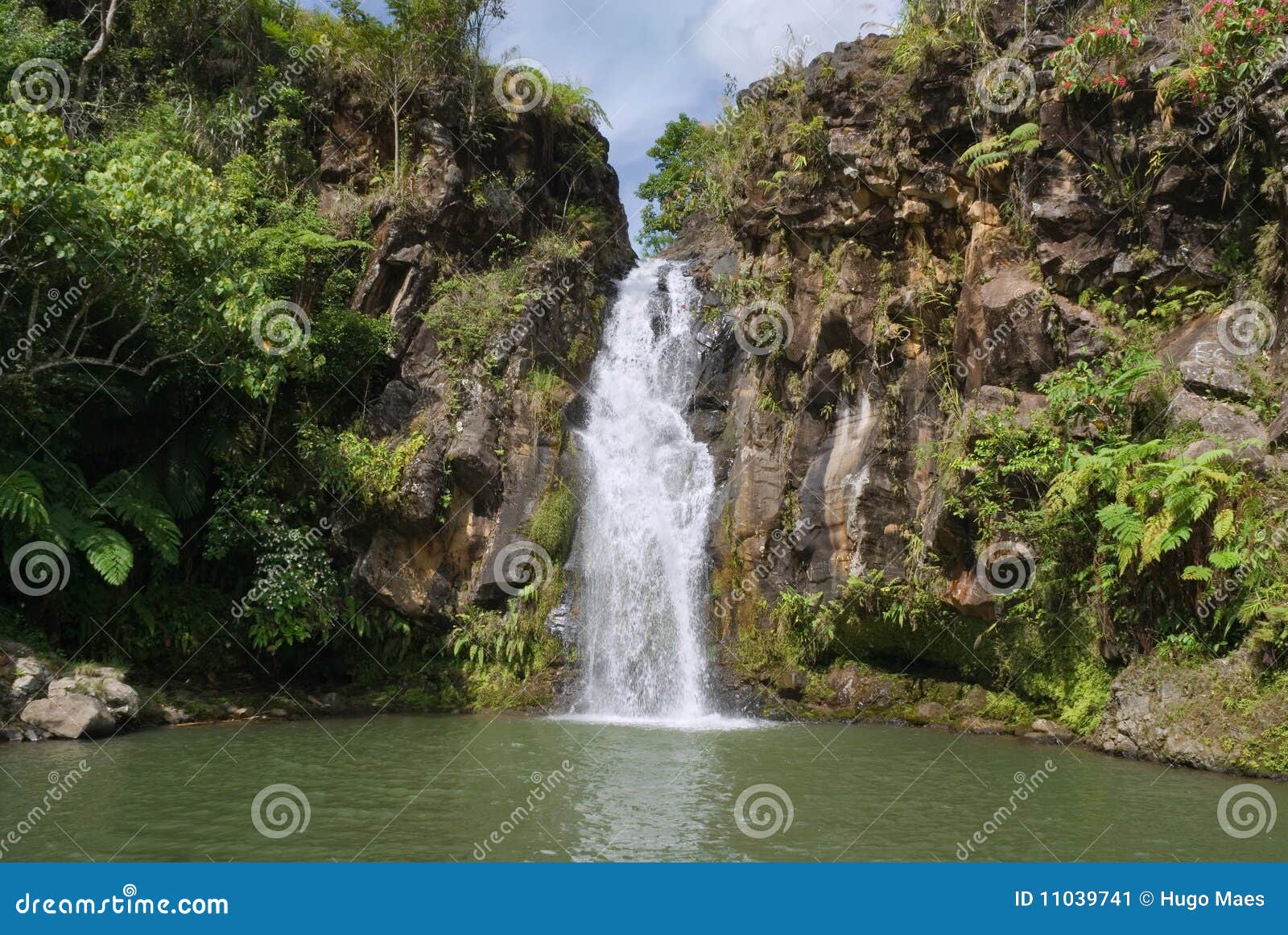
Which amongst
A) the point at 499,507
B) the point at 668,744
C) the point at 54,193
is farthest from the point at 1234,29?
the point at 54,193

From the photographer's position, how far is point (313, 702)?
1461 centimetres

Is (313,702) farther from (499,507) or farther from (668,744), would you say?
(668,744)

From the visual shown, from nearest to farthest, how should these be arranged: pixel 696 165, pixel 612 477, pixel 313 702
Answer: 1. pixel 313 702
2. pixel 612 477
3. pixel 696 165

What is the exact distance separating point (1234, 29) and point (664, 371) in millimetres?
11341
